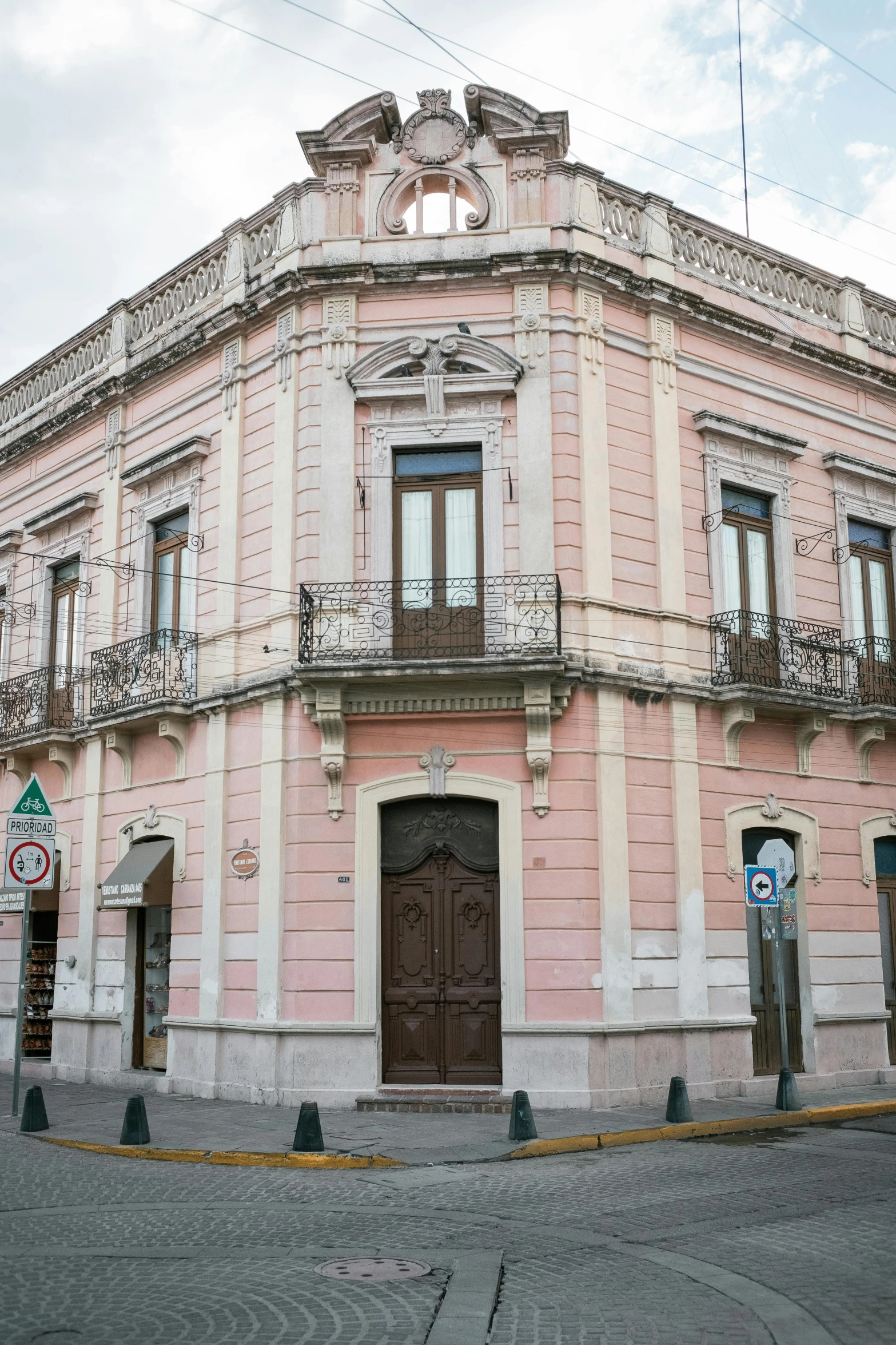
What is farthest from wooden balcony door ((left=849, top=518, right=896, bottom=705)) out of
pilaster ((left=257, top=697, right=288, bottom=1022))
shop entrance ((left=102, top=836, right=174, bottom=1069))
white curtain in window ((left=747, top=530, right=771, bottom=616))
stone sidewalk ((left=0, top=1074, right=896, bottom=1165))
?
shop entrance ((left=102, top=836, right=174, bottom=1069))

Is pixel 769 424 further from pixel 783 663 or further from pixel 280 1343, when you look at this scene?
pixel 280 1343

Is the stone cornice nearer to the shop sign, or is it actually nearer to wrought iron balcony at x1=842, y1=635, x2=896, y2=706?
wrought iron balcony at x1=842, y1=635, x2=896, y2=706

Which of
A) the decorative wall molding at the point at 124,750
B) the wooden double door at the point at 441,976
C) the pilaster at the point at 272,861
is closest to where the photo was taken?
the wooden double door at the point at 441,976

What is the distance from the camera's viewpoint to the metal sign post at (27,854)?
45.4ft

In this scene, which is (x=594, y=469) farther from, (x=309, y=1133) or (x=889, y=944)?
(x=309, y=1133)

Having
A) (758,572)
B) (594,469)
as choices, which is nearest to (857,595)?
(758,572)

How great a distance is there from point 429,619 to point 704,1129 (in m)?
6.39

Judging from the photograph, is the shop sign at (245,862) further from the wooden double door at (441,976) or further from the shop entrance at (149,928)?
the wooden double door at (441,976)

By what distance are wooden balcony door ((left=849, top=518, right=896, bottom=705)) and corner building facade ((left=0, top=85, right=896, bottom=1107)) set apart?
0.27ft

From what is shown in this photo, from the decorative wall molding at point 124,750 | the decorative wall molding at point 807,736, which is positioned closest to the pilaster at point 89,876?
the decorative wall molding at point 124,750

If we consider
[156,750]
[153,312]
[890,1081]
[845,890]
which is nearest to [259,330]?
[153,312]

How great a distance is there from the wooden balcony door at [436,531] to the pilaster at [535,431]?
2.14 ft

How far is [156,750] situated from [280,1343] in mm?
12431

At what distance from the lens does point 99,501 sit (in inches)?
787
